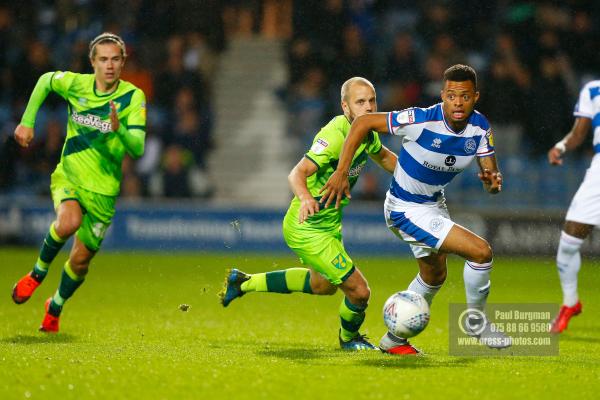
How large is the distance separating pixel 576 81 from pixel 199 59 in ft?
22.5

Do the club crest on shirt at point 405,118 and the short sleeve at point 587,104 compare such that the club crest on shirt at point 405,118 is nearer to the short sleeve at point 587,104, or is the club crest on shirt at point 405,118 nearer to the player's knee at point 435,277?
the player's knee at point 435,277

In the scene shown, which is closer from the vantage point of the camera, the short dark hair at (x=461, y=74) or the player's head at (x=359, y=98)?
the short dark hair at (x=461, y=74)

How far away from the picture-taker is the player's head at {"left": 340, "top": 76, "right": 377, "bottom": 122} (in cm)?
768

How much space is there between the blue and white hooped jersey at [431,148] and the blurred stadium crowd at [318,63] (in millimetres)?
9555

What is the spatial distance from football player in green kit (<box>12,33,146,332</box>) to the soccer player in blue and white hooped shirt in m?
2.28

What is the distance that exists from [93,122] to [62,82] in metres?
0.46

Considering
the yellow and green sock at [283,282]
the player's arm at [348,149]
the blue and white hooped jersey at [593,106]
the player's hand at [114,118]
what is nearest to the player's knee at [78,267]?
the player's hand at [114,118]

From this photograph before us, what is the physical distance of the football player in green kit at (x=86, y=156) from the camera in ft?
28.7

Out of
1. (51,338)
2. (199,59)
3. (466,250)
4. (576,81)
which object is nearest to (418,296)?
(466,250)

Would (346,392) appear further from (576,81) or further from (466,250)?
(576,81)

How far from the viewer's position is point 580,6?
61.3ft

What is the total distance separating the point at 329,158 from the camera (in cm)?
764

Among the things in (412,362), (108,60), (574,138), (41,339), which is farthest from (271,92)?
(412,362)

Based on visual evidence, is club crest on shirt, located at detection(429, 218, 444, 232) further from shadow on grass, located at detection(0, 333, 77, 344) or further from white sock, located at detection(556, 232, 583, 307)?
shadow on grass, located at detection(0, 333, 77, 344)
